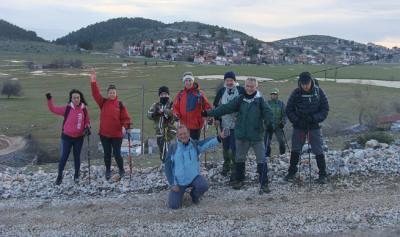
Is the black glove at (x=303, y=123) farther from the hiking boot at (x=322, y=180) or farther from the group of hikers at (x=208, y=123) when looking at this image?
the hiking boot at (x=322, y=180)

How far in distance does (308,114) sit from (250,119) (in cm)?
107

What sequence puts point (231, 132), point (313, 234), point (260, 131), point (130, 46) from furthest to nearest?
point (130, 46), point (231, 132), point (260, 131), point (313, 234)

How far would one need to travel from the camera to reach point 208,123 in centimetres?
916

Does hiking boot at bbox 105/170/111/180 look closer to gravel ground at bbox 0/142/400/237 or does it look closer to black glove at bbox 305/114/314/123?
gravel ground at bbox 0/142/400/237

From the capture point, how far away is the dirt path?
668 centimetres

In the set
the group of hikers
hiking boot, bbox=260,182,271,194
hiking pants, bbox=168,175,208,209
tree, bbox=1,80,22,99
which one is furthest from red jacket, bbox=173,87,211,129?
tree, bbox=1,80,22,99

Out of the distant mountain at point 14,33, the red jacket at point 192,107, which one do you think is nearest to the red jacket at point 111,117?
the red jacket at point 192,107

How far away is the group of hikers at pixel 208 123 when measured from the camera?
25.9 feet

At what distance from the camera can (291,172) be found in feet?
28.9

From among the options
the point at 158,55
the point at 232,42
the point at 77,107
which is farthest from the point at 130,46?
the point at 77,107

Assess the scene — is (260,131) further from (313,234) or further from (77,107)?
(77,107)

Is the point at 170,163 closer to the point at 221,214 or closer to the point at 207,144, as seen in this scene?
the point at 207,144

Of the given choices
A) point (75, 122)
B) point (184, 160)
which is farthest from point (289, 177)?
point (75, 122)

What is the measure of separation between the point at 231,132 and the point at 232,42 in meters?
169
